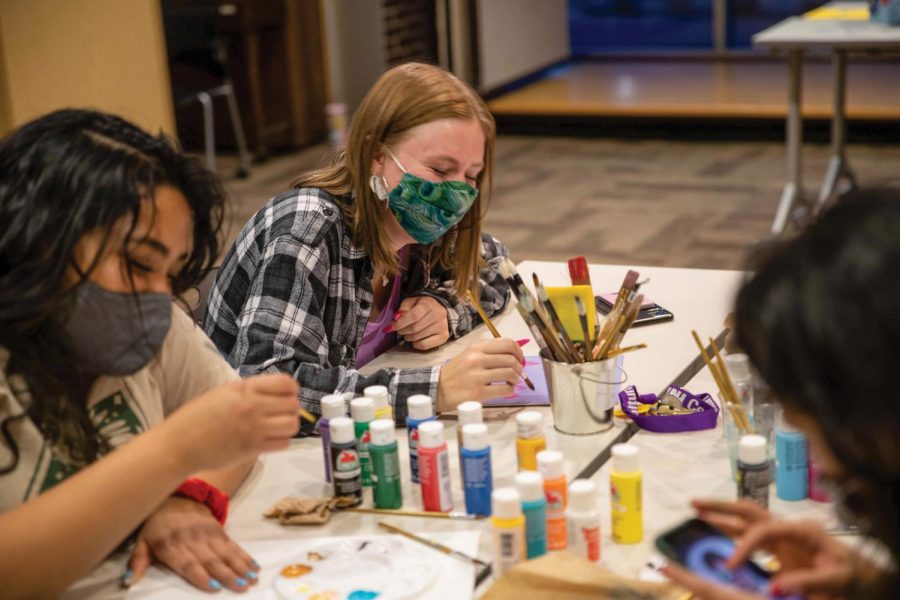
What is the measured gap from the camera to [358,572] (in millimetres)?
1335

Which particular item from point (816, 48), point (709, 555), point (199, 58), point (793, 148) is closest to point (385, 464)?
point (709, 555)

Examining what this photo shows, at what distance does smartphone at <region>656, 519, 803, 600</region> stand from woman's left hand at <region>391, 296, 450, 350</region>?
892mm

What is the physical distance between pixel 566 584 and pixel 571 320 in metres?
0.59

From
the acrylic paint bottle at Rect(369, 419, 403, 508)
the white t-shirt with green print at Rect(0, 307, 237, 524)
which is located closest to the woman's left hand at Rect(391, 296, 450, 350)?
the white t-shirt with green print at Rect(0, 307, 237, 524)

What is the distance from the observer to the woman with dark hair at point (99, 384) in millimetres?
1252

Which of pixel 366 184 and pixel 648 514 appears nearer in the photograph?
pixel 648 514

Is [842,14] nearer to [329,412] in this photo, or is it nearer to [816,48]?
[816,48]

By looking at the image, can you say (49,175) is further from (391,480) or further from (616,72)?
(616,72)

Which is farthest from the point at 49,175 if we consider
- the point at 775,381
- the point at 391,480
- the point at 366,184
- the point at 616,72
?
the point at 616,72

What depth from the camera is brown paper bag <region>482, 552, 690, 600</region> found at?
3.92 ft

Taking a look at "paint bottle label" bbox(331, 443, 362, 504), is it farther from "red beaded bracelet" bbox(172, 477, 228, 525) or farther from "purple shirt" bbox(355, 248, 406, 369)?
"purple shirt" bbox(355, 248, 406, 369)

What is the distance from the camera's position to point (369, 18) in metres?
6.86

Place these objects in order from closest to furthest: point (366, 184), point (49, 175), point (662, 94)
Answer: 1. point (49, 175)
2. point (366, 184)
3. point (662, 94)

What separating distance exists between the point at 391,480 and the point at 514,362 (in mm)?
353
